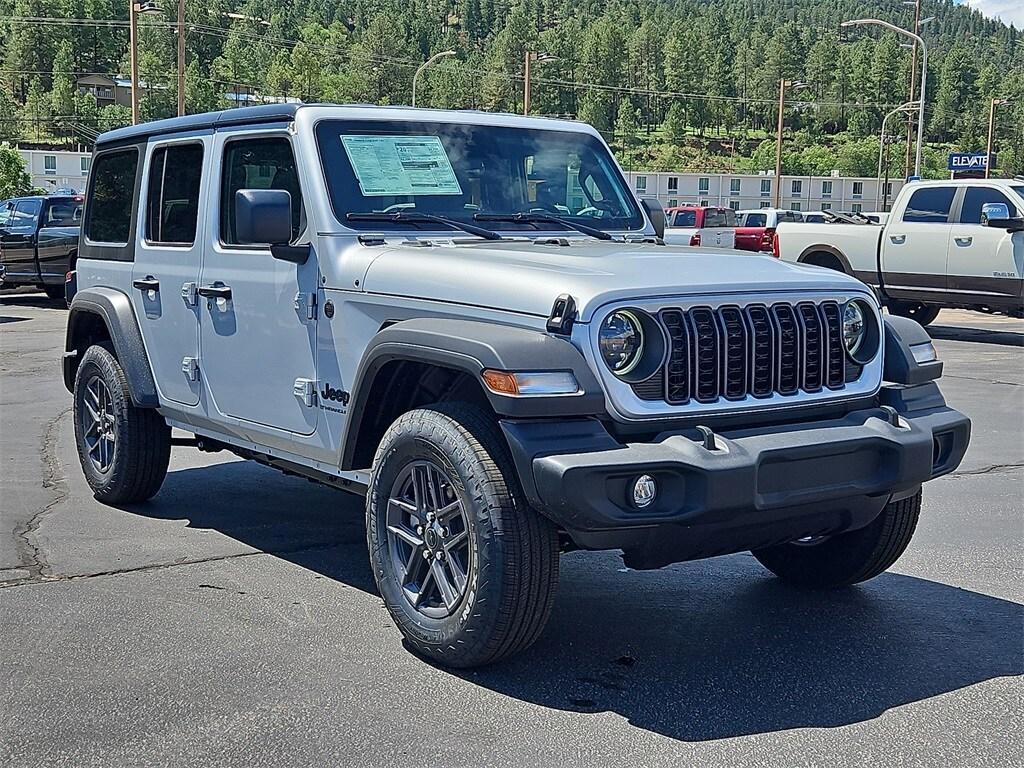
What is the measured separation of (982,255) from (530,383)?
13.6 metres

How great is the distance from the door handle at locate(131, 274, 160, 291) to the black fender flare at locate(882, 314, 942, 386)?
11.6 feet

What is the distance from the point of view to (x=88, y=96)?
144m

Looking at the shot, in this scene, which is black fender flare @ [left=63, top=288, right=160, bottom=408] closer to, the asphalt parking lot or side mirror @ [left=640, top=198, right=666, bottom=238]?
the asphalt parking lot

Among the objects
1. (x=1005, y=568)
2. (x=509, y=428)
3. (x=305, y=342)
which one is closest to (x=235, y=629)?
(x=305, y=342)

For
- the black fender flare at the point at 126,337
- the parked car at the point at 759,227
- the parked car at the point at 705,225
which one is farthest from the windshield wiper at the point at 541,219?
the parked car at the point at 759,227

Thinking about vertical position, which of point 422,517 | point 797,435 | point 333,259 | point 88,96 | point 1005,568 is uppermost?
point 88,96

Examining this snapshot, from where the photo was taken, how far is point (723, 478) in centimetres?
406

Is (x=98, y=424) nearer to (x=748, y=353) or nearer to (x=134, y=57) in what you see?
(x=748, y=353)

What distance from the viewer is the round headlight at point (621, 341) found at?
14.0ft

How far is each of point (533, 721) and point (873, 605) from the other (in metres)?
1.95

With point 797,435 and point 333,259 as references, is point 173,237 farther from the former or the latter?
point 797,435

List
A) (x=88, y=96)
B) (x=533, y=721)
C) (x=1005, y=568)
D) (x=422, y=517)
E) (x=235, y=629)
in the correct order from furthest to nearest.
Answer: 1. (x=88, y=96)
2. (x=1005, y=568)
3. (x=235, y=629)
4. (x=422, y=517)
5. (x=533, y=721)

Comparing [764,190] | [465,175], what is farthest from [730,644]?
[764,190]

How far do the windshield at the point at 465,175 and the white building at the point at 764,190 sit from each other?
89.4 meters
